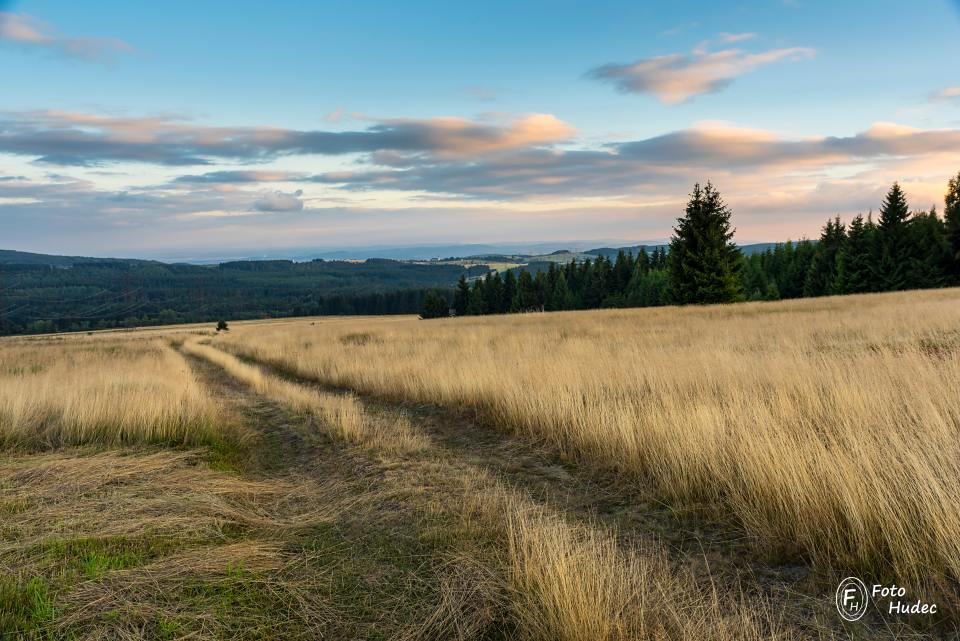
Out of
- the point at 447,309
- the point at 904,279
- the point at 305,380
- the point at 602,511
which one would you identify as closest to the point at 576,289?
the point at 447,309

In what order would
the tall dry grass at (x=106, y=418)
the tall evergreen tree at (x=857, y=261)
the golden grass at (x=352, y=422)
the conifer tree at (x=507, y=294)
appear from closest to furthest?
the golden grass at (x=352, y=422) → the tall dry grass at (x=106, y=418) → the tall evergreen tree at (x=857, y=261) → the conifer tree at (x=507, y=294)

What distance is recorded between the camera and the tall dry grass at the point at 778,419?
3.28 m

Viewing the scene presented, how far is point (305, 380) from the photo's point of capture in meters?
15.0

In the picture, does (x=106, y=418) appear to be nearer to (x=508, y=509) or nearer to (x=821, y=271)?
(x=508, y=509)

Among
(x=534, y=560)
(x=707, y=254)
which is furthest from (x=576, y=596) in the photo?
(x=707, y=254)

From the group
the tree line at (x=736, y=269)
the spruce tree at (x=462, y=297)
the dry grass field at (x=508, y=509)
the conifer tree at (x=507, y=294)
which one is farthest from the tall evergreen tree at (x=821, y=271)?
the dry grass field at (x=508, y=509)

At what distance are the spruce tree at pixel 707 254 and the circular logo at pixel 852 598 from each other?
122 feet

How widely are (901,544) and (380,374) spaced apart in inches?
417

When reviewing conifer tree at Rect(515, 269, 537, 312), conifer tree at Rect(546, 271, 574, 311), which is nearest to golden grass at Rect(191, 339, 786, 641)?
conifer tree at Rect(515, 269, 537, 312)

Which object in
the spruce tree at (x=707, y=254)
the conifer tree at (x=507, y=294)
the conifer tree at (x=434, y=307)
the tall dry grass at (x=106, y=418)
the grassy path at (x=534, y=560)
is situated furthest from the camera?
the conifer tree at (x=434, y=307)

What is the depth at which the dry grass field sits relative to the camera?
283cm

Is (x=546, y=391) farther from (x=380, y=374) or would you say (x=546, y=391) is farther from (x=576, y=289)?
(x=576, y=289)

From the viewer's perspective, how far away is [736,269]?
40500 millimetres

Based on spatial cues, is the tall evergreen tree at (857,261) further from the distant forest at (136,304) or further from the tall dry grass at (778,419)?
the distant forest at (136,304)
